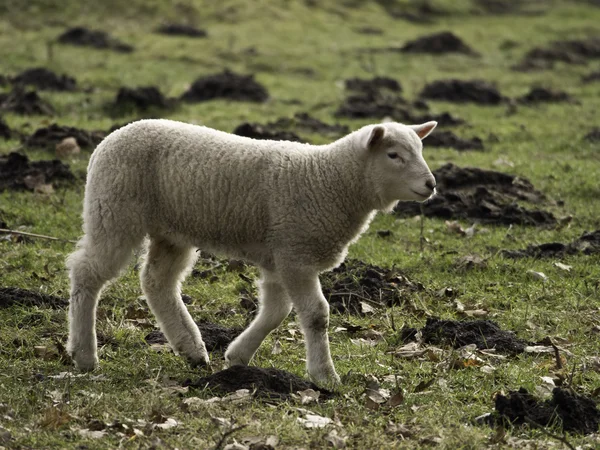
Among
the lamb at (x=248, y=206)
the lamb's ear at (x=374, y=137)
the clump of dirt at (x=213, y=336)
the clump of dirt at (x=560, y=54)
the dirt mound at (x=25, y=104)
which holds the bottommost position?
the clump of dirt at (x=560, y=54)

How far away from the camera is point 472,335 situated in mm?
7148

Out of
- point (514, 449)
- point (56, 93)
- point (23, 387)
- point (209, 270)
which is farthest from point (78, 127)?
point (514, 449)

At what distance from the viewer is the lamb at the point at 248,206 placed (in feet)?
20.5

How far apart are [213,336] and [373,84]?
41.5 ft

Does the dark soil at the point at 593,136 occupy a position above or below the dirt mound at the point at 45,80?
above

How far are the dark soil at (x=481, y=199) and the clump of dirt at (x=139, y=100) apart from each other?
215 inches

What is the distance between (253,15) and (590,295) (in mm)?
20021

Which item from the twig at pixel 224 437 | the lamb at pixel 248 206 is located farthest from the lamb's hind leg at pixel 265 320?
the twig at pixel 224 437

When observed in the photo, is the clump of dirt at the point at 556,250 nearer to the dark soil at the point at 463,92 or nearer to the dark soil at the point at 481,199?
the dark soil at the point at 481,199

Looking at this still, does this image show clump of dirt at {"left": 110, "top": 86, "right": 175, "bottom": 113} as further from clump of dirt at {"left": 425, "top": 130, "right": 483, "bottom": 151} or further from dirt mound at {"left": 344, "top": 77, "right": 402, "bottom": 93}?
dirt mound at {"left": 344, "top": 77, "right": 402, "bottom": 93}

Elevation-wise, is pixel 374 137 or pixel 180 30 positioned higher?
pixel 374 137

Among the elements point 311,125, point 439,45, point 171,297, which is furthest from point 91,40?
point 171,297

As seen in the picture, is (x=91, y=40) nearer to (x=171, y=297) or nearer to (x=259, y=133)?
(x=259, y=133)

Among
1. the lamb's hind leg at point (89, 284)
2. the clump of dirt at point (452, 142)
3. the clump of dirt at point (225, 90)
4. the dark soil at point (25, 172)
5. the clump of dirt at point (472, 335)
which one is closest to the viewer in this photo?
the lamb's hind leg at point (89, 284)
